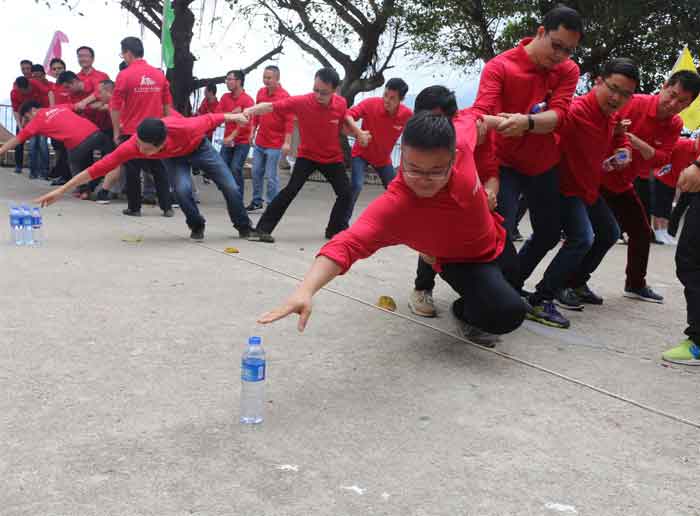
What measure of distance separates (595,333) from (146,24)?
1432 centimetres

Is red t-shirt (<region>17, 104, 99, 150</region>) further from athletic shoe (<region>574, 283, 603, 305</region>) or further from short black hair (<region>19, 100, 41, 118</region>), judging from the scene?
athletic shoe (<region>574, 283, 603, 305</region>)

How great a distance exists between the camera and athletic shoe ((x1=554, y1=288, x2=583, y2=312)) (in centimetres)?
527

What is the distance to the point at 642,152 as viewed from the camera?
17.1 feet

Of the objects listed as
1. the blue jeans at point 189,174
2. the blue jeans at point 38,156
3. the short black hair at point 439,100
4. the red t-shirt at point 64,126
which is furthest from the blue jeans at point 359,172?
the blue jeans at point 38,156

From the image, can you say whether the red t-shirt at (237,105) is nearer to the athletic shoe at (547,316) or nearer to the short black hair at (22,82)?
the short black hair at (22,82)

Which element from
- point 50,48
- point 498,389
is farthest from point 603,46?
point 498,389

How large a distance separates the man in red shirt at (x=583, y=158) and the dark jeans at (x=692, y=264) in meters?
0.78

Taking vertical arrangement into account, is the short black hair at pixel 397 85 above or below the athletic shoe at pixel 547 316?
above

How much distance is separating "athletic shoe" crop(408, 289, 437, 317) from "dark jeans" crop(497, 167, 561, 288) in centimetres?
60

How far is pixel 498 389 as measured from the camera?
3385 mm

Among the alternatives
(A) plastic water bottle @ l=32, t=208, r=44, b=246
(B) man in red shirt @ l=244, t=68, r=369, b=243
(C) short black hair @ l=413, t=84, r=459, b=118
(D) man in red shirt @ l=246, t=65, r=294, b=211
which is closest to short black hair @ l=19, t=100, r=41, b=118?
(D) man in red shirt @ l=246, t=65, r=294, b=211

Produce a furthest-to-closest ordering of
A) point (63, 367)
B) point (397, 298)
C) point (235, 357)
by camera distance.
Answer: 1. point (397, 298)
2. point (235, 357)
3. point (63, 367)

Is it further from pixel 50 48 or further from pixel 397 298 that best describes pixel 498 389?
pixel 50 48

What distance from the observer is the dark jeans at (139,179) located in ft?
29.1
